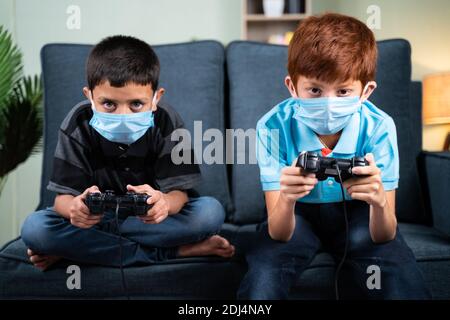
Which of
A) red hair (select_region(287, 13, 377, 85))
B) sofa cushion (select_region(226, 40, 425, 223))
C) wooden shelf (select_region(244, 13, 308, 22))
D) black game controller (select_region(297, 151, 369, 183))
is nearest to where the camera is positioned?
black game controller (select_region(297, 151, 369, 183))

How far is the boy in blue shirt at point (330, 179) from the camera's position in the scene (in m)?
0.87

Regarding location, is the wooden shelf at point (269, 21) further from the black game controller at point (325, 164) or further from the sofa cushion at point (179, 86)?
the black game controller at point (325, 164)

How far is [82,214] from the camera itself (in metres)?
0.91

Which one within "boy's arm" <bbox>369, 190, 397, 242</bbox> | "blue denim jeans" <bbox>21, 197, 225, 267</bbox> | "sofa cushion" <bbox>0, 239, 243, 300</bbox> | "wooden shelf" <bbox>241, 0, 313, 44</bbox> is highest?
"wooden shelf" <bbox>241, 0, 313, 44</bbox>

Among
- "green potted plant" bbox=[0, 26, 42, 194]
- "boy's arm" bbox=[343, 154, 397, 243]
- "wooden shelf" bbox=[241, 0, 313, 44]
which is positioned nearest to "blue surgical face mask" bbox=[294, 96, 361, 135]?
"boy's arm" bbox=[343, 154, 397, 243]

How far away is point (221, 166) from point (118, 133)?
1.10 feet

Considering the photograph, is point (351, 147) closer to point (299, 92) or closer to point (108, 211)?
point (299, 92)

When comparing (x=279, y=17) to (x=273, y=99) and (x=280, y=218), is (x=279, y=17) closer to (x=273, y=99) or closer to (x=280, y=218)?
(x=273, y=99)

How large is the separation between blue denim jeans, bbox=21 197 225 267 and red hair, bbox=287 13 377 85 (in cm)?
33

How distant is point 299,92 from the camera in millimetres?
923

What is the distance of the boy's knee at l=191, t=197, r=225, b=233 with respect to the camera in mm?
985

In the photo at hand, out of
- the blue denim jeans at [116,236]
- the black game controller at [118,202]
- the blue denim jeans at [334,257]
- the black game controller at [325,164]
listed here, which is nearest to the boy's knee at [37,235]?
the blue denim jeans at [116,236]

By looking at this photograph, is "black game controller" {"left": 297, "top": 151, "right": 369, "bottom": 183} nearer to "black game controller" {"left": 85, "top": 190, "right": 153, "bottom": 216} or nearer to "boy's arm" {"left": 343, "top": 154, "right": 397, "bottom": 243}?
"boy's arm" {"left": 343, "top": 154, "right": 397, "bottom": 243}

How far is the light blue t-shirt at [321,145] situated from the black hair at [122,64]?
0.83 ft
